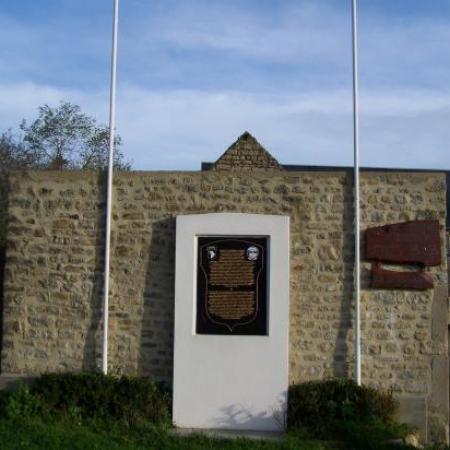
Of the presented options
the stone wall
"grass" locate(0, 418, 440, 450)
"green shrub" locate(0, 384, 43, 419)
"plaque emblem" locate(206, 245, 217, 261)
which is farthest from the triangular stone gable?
"grass" locate(0, 418, 440, 450)

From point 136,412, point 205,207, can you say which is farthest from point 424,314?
point 136,412

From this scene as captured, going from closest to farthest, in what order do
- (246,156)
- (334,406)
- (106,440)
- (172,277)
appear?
(106,440) < (334,406) < (172,277) < (246,156)

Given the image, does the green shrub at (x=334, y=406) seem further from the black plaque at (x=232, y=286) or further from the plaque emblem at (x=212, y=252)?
the plaque emblem at (x=212, y=252)

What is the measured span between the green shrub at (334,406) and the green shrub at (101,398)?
1790 millimetres

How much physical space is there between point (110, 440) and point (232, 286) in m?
2.64

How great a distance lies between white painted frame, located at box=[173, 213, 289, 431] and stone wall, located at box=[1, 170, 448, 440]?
0.27m

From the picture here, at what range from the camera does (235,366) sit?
36.1 ft

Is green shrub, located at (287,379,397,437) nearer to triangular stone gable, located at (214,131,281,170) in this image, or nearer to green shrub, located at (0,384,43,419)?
green shrub, located at (0,384,43,419)

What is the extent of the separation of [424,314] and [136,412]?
4.10 metres

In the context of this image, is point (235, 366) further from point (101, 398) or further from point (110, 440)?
point (110, 440)

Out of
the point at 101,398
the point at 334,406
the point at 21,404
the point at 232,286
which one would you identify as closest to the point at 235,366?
the point at 232,286

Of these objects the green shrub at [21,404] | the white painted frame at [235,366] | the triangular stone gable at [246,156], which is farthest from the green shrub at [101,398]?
the triangular stone gable at [246,156]

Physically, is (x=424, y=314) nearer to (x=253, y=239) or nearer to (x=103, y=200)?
(x=253, y=239)

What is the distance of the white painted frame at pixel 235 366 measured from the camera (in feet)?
35.8
